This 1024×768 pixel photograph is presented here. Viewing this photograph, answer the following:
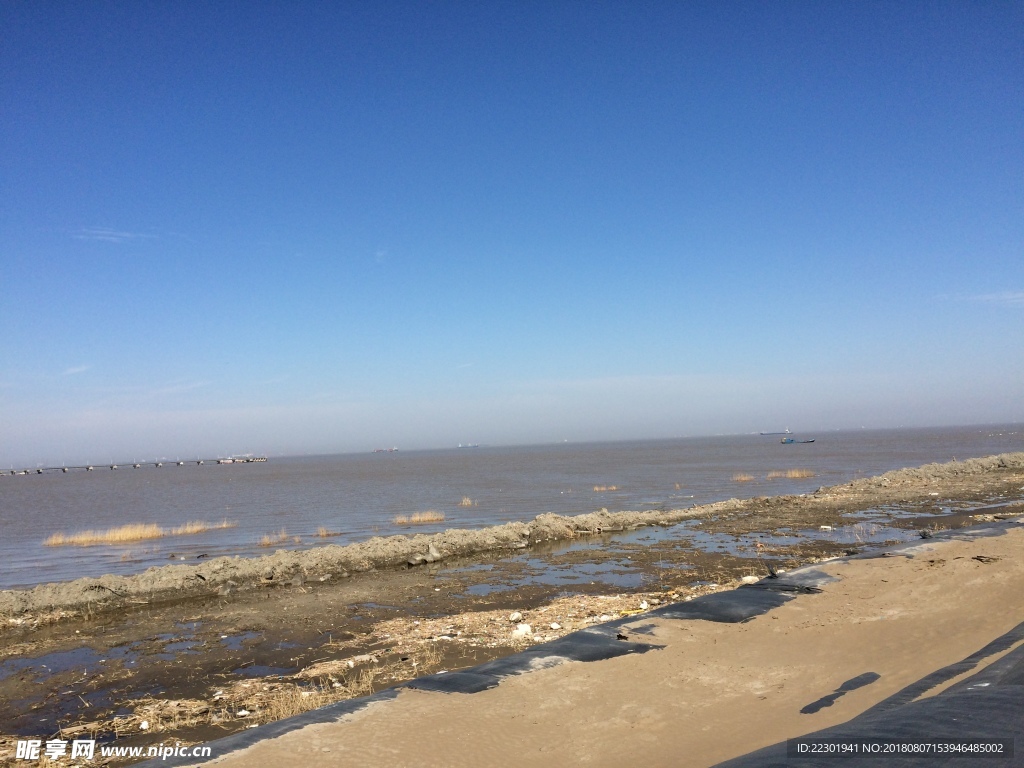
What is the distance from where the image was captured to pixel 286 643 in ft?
34.3

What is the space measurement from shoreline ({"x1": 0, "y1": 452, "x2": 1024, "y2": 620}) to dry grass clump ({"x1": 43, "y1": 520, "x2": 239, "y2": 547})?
10295 mm

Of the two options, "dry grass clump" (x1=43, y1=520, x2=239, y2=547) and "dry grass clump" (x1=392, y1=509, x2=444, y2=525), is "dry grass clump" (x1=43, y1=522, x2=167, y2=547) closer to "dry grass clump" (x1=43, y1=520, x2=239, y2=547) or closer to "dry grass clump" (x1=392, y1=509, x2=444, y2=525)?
"dry grass clump" (x1=43, y1=520, x2=239, y2=547)

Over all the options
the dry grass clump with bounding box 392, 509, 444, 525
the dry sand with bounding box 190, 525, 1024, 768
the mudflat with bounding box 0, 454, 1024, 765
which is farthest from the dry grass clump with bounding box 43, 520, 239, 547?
the dry sand with bounding box 190, 525, 1024, 768

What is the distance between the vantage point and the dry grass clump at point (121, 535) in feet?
82.9

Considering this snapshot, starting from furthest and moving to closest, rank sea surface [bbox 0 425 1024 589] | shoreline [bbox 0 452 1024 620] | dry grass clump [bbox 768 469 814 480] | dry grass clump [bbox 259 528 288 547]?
dry grass clump [bbox 768 469 814 480]
dry grass clump [bbox 259 528 288 547]
sea surface [bbox 0 425 1024 589]
shoreline [bbox 0 452 1024 620]

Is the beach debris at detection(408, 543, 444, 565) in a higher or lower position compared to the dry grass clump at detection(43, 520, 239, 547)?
higher

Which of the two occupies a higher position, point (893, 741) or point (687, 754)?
point (893, 741)

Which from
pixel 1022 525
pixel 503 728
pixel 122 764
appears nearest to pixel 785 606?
pixel 503 728

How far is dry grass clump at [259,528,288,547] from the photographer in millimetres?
22344

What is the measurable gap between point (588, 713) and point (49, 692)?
26.1ft

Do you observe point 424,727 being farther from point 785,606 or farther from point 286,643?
point 785,606

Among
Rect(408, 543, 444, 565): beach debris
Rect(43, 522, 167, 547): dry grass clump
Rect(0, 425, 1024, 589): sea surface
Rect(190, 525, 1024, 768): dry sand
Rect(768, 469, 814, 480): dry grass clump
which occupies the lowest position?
Rect(768, 469, 814, 480): dry grass clump

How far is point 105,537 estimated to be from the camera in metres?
26.0

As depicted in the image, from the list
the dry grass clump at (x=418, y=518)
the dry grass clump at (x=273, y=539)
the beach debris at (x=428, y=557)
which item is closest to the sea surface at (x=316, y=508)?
the dry grass clump at (x=273, y=539)
